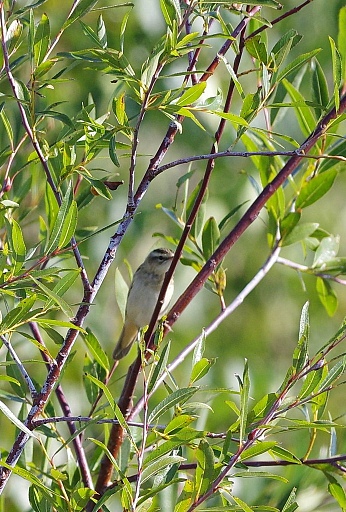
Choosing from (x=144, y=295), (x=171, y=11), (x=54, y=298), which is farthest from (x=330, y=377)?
(x=144, y=295)

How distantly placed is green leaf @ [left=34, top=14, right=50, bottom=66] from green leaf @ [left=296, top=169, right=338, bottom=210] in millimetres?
647

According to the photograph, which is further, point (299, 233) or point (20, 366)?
point (299, 233)

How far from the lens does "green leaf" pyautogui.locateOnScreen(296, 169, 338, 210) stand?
1439 millimetres

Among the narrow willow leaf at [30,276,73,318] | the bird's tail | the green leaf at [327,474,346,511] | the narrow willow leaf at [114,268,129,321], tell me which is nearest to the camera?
the narrow willow leaf at [30,276,73,318]

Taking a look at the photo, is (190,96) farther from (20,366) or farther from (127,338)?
(127,338)

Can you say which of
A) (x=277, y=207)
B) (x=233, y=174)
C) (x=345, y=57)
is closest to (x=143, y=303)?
(x=233, y=174)

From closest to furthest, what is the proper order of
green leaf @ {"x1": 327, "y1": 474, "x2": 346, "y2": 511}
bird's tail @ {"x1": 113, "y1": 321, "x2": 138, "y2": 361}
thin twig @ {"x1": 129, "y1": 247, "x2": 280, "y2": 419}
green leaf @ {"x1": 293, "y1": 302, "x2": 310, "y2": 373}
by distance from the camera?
1. green leaf @ {"x1": 293, "y1": 302, "x2": 310, "y2": 373}
2. green leaf @ {"x1": 327, "y1": 474, "x2": 346, "y2": 511}
3. thin twig @ {"x1": 129, "y1": 247, "x2": 280, "y2": 419}
4. bird's tail @ {"x1": 113, "y1": 321, "x2": 138, "y2": 361}

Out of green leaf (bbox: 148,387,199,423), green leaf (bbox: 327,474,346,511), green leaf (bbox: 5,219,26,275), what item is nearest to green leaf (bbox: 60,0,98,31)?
green leaf (bbox: 5,219,26,275)

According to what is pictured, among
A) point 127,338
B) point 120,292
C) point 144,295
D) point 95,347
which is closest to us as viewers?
point 95,347

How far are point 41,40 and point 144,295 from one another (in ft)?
6.44

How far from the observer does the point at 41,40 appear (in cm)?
98

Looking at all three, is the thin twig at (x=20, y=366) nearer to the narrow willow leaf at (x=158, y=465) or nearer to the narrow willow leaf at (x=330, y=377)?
the narrow willow leaf at (x=158, y=465)

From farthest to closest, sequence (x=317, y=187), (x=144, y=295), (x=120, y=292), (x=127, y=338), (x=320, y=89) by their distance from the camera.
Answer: (x=144, y=295) < (x=127, y=338) < (x=120, y=292) < (x=317, y=187) < (x=320, y=89)

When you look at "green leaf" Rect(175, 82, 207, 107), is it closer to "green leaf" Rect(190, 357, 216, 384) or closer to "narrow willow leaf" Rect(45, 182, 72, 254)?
"narrow willow leaf" Rect(45, 182, 72, 254)
